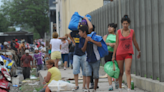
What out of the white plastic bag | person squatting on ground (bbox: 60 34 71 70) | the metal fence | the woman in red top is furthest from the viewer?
person squatting on ground (bbox: 60 34 71 70)

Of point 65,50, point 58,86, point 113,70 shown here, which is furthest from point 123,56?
point 65,50

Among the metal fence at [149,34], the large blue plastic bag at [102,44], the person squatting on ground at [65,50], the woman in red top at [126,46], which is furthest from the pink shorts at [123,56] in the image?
the person squatting on ground at [65,50]

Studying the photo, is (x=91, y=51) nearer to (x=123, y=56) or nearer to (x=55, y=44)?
(x=123, y=56)

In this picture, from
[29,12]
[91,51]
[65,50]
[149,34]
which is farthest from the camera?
[29,12]

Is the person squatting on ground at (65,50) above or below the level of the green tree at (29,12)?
below

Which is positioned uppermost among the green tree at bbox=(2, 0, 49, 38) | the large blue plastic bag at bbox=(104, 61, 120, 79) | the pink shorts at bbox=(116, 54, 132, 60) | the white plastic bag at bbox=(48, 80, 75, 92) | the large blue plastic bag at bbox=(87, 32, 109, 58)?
the green tree at bbox=(2, 0, 49, 38)

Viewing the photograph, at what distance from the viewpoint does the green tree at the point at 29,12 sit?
5806 cm

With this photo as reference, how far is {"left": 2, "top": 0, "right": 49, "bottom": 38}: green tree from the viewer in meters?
58.1

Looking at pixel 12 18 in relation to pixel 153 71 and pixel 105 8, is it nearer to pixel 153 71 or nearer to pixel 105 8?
pixel 105 8

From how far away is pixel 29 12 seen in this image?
57844 millimetres

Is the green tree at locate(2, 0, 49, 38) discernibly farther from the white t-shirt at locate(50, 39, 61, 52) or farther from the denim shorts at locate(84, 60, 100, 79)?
the denim shorts at locate(84, 60, 100, 79)

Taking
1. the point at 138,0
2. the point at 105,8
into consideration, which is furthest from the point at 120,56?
the point at 105,8

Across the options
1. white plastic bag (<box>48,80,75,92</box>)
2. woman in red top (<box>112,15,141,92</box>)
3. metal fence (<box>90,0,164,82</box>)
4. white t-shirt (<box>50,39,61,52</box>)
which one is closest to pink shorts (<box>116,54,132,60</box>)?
woman in red top (<box>112,15,141,92</box>)

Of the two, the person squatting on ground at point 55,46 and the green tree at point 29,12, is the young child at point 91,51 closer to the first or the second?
the person squatting on ground at point 55,46
